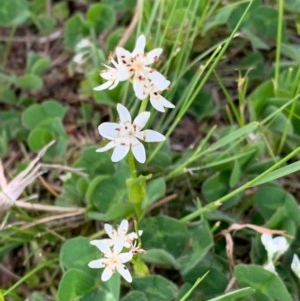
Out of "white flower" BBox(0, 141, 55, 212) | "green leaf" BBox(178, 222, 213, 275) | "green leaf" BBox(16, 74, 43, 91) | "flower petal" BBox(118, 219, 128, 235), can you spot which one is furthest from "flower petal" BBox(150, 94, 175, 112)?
"green leaf" BBox(16, 74, 43, 91)

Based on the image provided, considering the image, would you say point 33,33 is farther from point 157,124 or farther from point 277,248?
point 277,248

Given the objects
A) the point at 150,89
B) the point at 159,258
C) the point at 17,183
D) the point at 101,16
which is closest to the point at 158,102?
the point at 150,89

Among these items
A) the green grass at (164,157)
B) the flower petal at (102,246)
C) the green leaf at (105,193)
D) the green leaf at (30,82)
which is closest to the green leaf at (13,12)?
the green grass at (164,157)

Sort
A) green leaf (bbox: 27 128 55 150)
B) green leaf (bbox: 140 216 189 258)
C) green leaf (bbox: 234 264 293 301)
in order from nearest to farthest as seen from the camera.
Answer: green leaf (bbox: 234 264 293 301) → green leaf (bbox: 140 216 189 258) → green leaf (bbox: 27 128 55 150)

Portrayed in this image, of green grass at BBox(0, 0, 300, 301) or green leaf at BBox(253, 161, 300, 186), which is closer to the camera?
green leaf at BBox(253, 161, 300, 186)

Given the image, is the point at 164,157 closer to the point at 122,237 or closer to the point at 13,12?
the point at 122,237

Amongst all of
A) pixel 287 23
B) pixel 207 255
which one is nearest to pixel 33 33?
pixel 287 23

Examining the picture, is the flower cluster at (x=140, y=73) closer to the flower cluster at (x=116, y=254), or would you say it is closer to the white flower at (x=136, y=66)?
the white flower at (x=136, y=66)

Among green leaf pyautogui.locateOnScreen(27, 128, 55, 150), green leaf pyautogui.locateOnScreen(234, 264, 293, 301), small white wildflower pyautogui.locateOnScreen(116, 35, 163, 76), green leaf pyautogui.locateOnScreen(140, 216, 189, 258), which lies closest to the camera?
small white wildflower pyautogui.locateOnScreen(116, 35, 163, 76)

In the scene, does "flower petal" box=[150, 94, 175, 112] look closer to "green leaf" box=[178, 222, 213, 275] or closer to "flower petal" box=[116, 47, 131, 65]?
"flower petal" box=[116, 47, 131, 65]
